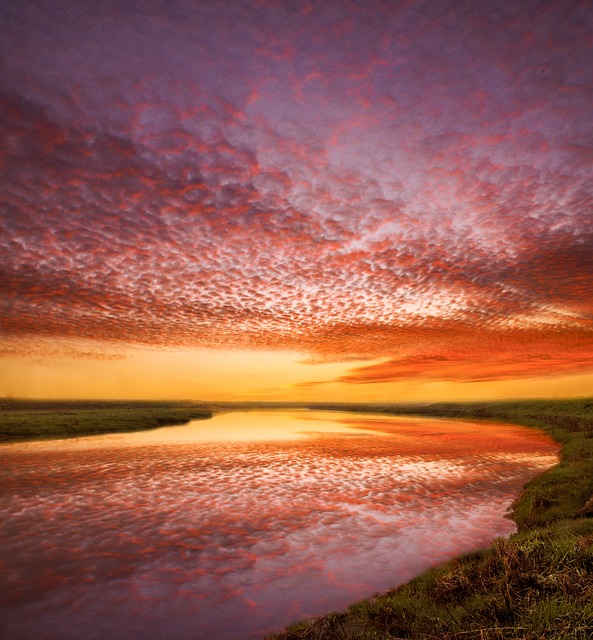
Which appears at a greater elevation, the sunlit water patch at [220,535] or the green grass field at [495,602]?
the green grass field at [495,602]

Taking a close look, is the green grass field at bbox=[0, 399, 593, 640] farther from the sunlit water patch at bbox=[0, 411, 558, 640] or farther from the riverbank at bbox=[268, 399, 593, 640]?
the sunlit water patch at bbox=[0, 411, 558, 640]

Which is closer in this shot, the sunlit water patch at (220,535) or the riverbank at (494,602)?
the riverbank at (494,602)

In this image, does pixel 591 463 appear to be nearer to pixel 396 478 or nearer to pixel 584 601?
pixel 396 478

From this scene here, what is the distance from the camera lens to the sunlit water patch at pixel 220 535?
10234mm

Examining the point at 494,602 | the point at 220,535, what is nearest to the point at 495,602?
the point at 494,602

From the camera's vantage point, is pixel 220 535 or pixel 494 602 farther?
pixel 220 535

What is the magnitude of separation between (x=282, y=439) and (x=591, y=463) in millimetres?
30677

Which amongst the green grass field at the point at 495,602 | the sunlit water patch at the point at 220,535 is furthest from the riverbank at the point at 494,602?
the sunlit water patch at the point at 220,535

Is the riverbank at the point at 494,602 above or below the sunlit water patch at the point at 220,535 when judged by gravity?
above

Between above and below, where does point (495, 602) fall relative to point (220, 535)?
above

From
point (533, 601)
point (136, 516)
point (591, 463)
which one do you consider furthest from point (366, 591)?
point (591, 463)

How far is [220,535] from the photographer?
15.3 metres

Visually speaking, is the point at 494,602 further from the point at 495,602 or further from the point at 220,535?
the point at 220,535

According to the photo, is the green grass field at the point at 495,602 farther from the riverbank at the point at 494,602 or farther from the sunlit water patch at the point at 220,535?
the sunlit water patch at the point at 220,535
